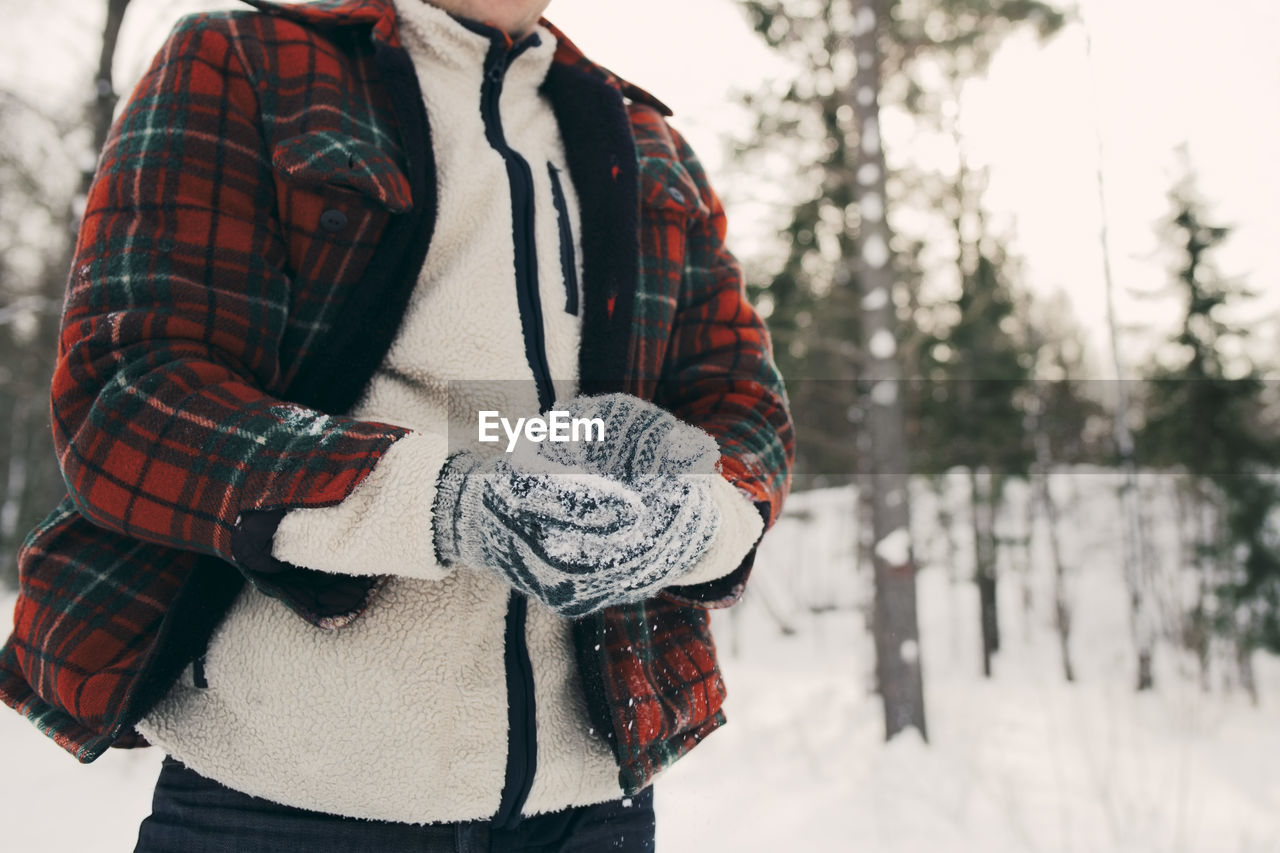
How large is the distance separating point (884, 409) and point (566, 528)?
7580 mm

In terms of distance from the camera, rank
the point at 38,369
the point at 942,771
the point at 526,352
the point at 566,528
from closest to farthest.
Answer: the point at 566,528, the point at 526,352, the point at 942,771, the point at 38,369

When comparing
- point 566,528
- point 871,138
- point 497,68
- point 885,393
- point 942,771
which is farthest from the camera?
point 885,393

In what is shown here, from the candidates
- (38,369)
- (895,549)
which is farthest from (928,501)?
(38,369)

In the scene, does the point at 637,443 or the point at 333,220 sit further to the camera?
the point at 333,220

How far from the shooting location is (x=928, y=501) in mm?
19375

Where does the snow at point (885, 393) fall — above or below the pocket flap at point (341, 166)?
above

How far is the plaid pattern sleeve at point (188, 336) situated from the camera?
0.76m

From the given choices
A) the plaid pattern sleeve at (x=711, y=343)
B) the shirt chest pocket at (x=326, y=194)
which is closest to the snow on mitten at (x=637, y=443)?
the plaid pattern sleeve at (x=711, y=343)

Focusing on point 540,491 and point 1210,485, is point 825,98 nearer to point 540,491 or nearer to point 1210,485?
point 540,491

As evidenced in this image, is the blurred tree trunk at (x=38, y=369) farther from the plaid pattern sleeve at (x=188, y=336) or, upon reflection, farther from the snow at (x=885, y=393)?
the snow at (x=885, y=393)

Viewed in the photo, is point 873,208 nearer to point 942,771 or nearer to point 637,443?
point 942,771

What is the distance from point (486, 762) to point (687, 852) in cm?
421

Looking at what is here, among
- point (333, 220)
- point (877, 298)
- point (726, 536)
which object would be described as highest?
point (877, 298)

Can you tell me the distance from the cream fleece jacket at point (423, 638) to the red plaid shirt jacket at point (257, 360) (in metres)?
0.03
